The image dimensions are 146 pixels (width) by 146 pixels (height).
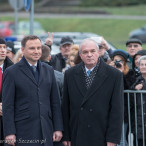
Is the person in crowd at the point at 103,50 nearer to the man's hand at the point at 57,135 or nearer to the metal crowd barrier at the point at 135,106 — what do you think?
the metal crowd barrier at the point at 135,106

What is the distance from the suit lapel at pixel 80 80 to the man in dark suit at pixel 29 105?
1.16 feet

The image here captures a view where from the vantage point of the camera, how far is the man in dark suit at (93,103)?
232 inches

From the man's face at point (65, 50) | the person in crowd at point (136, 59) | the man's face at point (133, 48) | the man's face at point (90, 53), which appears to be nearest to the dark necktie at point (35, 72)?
the man's face at point (90, 53)

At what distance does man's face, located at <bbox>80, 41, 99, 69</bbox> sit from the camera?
234 inches

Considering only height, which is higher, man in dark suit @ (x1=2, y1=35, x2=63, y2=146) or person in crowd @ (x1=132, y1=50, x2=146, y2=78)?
person in crowd @ (x1=132, y1=50, x2=146, y2=78)

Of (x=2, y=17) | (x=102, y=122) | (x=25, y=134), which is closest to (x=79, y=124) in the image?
(x=102, y=122)

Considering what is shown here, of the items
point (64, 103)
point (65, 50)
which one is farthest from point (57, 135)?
point (65, 50)

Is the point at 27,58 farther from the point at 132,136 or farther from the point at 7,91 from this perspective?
the point at 132,136

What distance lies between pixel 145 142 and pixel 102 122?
4.47 feet

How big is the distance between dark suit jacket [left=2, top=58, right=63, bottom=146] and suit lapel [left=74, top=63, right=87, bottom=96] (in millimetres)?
392

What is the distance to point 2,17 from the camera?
168 ft

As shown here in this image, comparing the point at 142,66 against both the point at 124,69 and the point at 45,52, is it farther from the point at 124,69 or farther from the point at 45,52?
the point at 45,52

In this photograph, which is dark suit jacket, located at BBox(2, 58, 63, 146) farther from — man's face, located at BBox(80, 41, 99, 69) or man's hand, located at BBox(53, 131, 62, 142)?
man's face, located at BBox(80, 41, 99, 69)

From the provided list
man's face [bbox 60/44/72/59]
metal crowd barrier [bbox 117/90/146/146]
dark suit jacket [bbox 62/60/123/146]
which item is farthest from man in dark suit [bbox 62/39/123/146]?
man's face [bbox 60/44/72/59]
